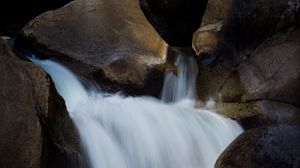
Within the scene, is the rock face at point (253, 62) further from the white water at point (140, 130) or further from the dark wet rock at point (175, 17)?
the dark wet rock at point (175, 17)

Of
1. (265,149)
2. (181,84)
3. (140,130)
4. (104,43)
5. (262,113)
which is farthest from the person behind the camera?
(181,84)

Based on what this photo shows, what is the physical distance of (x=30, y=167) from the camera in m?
3.69

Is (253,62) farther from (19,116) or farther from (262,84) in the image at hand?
(19,116)

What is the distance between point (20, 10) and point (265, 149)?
5.75 meters

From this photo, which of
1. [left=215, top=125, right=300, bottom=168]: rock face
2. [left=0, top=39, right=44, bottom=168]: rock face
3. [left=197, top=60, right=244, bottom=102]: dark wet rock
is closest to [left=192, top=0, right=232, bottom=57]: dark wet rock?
[left=197, top=60, right=244, bottom=102]: dark wet rock

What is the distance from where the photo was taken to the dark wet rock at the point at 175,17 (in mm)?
7543

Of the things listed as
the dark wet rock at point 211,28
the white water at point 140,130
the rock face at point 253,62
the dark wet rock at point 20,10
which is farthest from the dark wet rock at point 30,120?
the dark wet rock at point 20,10

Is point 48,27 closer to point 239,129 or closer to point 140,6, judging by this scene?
point 140,6

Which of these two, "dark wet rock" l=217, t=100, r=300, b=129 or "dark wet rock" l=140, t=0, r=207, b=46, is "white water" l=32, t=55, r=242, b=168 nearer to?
"dark wet rock" l=217, t=100, r=300, b=129

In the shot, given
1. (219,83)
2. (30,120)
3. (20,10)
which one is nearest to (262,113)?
(219,83)

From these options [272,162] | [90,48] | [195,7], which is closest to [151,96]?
[90,48]

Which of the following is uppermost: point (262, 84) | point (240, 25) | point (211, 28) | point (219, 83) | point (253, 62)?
point (240, 25)

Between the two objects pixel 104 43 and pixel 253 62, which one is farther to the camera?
pixel 104 43

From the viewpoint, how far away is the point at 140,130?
5371mm
